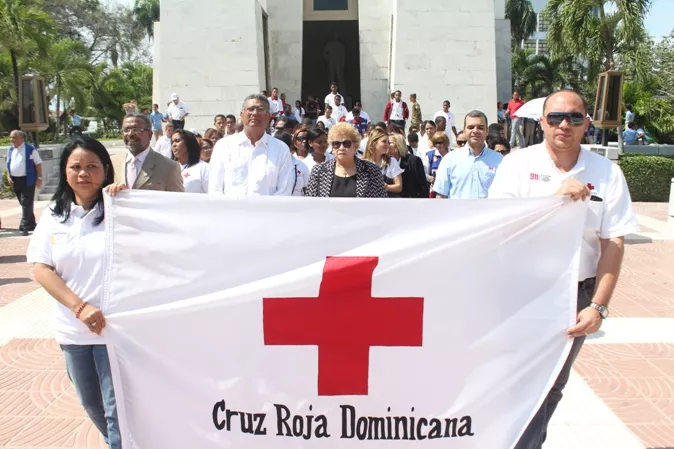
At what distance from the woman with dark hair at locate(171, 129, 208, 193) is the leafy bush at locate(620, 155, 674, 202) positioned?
443 inches

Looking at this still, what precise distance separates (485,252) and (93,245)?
167cm

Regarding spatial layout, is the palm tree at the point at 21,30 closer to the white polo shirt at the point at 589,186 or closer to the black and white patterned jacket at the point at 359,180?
the black and white patterned jacket at the point at 359,180

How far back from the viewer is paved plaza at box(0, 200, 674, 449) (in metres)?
3.54

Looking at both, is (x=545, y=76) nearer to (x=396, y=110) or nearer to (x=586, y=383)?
(x=396, y=110)

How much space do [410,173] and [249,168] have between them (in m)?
2.22

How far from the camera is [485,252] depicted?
9.21 ft

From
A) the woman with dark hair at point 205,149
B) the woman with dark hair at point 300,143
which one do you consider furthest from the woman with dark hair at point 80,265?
the woman with dark hair at point 205,149

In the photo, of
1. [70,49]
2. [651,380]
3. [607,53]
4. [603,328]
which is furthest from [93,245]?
[70,49]

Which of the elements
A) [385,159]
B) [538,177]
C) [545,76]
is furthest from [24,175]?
[545,76]

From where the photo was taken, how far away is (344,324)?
9.11 feet

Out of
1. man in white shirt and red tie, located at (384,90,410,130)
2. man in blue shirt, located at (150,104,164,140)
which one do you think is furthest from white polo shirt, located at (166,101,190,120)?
man in white shirt and red tie, located at (384,90,410,130)

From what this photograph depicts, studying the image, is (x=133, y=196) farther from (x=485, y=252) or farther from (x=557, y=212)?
(x=557, y=212)

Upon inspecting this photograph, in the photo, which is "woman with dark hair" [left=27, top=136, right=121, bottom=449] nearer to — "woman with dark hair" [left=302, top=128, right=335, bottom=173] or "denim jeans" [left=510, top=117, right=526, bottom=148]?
"woman with dark hair" [left=302, top=128, right=335, bottom=173]

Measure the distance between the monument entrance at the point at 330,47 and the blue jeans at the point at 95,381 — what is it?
68.7 ft
